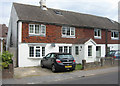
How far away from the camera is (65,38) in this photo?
18.1 m

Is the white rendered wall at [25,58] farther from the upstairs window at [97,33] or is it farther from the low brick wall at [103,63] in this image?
the upstairs window at [97,33]

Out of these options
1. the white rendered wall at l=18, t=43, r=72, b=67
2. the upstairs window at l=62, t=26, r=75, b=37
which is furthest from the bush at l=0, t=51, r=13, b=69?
the upstairs window at l=62, t=26, r=75, b=37

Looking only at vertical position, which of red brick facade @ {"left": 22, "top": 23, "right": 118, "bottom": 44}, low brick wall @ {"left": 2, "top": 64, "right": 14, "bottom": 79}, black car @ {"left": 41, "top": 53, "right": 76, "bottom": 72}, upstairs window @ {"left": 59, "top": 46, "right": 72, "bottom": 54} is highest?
red brick facade @ {"left": 22, "top": 23, "right": 118, "bottom": 44}

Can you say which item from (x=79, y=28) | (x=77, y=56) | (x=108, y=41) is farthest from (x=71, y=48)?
(x=108, y=41)

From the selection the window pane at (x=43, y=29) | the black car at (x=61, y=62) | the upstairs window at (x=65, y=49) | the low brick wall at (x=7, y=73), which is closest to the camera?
the low brick wall at (x=7, y=73)

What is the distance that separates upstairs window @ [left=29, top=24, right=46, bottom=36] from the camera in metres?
15.8

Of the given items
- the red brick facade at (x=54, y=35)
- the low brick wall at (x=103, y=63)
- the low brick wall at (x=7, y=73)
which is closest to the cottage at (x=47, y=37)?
the red brick facade at (x=54, y=35)

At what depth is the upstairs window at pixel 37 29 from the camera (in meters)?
15.8

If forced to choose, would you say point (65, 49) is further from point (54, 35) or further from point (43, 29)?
point (43, 29)

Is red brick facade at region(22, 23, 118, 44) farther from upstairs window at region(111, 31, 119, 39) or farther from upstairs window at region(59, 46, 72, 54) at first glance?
upstairs window at region(111, 31, 119, 39)

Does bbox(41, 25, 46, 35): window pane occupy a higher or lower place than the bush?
higher

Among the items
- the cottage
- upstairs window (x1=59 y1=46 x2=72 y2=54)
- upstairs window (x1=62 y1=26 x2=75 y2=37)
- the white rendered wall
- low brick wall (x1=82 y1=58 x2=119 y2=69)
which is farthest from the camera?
upstairs window (x1=62 y1=26 x2=75 y2=37)

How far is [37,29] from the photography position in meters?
16.2

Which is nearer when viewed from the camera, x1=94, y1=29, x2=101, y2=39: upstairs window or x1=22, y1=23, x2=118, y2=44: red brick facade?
x1=22, y1=23, x2=118, y2=44: red brick facade
